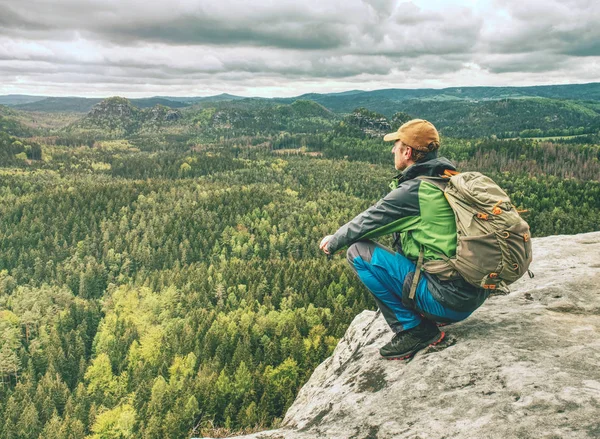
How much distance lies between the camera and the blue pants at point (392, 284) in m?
10.7

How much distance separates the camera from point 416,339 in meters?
11.5

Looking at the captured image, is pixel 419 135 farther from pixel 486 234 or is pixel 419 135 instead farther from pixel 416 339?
pixel 416 339

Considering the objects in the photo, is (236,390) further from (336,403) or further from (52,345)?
(336,403)

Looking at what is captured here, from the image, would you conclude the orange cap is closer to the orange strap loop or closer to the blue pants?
the orange strap loop

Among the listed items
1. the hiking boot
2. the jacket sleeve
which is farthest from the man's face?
the hiking boot

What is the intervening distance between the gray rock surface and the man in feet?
3.52

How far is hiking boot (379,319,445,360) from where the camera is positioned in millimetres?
11461

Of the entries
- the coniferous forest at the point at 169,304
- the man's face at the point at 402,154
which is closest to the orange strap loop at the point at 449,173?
the man's face at the point at 402,154

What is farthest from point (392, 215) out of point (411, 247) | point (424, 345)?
point (424, 345)

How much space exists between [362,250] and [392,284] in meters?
1.23

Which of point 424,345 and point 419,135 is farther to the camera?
point 424,345

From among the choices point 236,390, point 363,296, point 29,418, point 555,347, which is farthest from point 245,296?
point 555,347

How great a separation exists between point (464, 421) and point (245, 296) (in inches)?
3795

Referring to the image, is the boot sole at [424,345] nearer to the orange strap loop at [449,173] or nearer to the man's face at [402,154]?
the orange strap loop at [449,173]
